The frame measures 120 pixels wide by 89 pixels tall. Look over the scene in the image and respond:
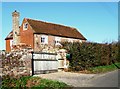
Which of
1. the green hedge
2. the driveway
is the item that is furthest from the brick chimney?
the driveway

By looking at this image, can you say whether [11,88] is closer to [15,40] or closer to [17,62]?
[17,62]

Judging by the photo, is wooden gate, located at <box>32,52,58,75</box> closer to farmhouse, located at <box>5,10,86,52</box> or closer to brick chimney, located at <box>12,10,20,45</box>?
farmhouse, located at <box>5,10,86,52</box>

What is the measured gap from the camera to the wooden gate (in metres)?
14.9

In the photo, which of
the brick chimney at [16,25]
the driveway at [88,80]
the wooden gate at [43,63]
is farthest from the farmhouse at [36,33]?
the driveway at [88,80]

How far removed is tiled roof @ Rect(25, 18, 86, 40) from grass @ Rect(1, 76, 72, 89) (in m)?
22.9

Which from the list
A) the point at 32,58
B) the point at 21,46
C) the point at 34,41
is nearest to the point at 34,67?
the point at 32,58

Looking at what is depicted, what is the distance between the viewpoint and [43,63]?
52.4ft

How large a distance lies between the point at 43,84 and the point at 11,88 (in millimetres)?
1719

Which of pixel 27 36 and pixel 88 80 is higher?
pixel 27 36

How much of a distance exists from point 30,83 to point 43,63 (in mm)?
4249

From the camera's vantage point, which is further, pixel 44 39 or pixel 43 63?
pixel 44 39

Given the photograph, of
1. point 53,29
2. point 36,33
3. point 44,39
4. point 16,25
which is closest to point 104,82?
point 36,33

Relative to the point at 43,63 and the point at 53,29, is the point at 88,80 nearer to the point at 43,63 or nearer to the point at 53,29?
the point at 43,63

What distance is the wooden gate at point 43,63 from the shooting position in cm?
1491
